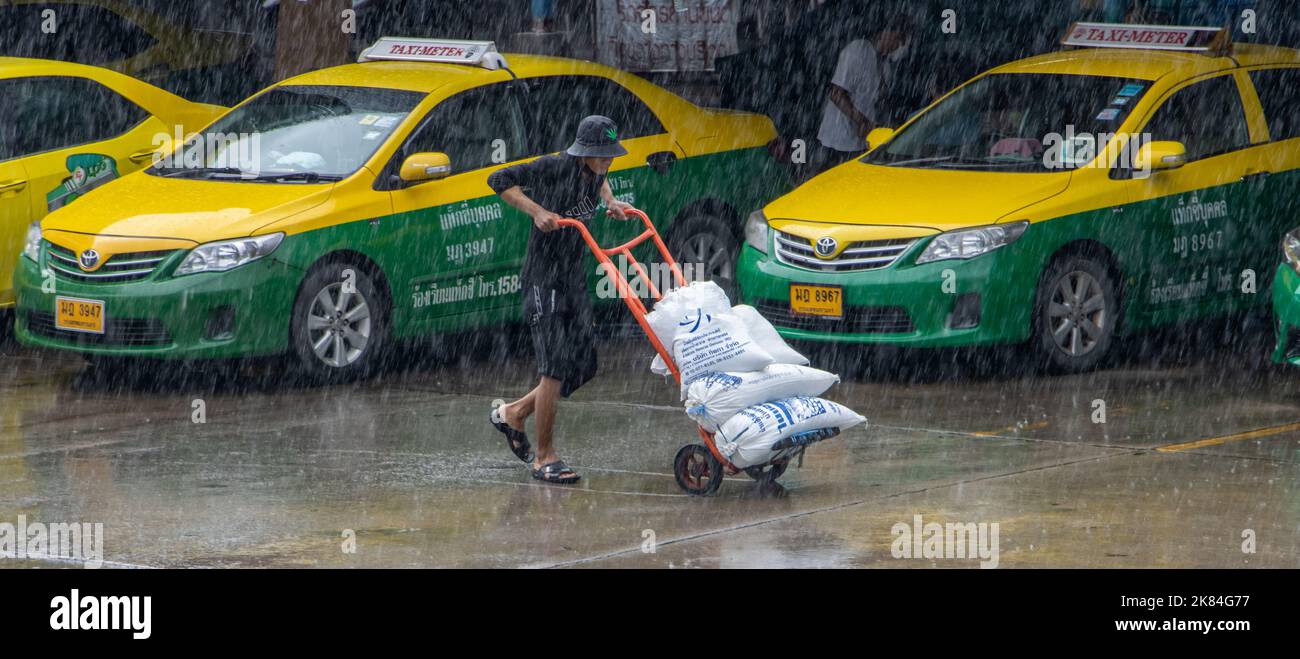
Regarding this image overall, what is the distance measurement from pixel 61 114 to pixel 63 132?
13 centimetres

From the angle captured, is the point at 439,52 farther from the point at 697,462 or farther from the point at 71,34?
the point at 697,462

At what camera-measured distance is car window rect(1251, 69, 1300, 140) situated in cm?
1159

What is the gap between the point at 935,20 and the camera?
1627 cm

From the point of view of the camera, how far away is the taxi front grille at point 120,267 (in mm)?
10492

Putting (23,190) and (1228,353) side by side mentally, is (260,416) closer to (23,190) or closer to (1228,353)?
(23,190)

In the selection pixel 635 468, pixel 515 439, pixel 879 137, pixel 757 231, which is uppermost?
pixel 879 137

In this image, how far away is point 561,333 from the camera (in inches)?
339

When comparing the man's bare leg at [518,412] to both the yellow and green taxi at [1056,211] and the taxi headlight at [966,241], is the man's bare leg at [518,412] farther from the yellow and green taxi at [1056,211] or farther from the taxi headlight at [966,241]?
the taxi headlight at [966,241]

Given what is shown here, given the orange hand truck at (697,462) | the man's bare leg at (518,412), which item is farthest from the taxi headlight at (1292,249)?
the man's bare leg at (518,412)

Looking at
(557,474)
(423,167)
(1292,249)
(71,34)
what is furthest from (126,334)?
(1292,249)

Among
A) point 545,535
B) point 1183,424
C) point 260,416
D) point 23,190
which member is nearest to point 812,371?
point 545,535

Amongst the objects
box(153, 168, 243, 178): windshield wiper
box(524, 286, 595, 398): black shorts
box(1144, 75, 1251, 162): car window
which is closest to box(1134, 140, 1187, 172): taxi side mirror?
box(1144, 75, 1251, 162): car window

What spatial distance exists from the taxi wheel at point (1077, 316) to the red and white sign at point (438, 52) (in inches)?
132

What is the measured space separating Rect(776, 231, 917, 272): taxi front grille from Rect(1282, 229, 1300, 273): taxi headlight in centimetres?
179
